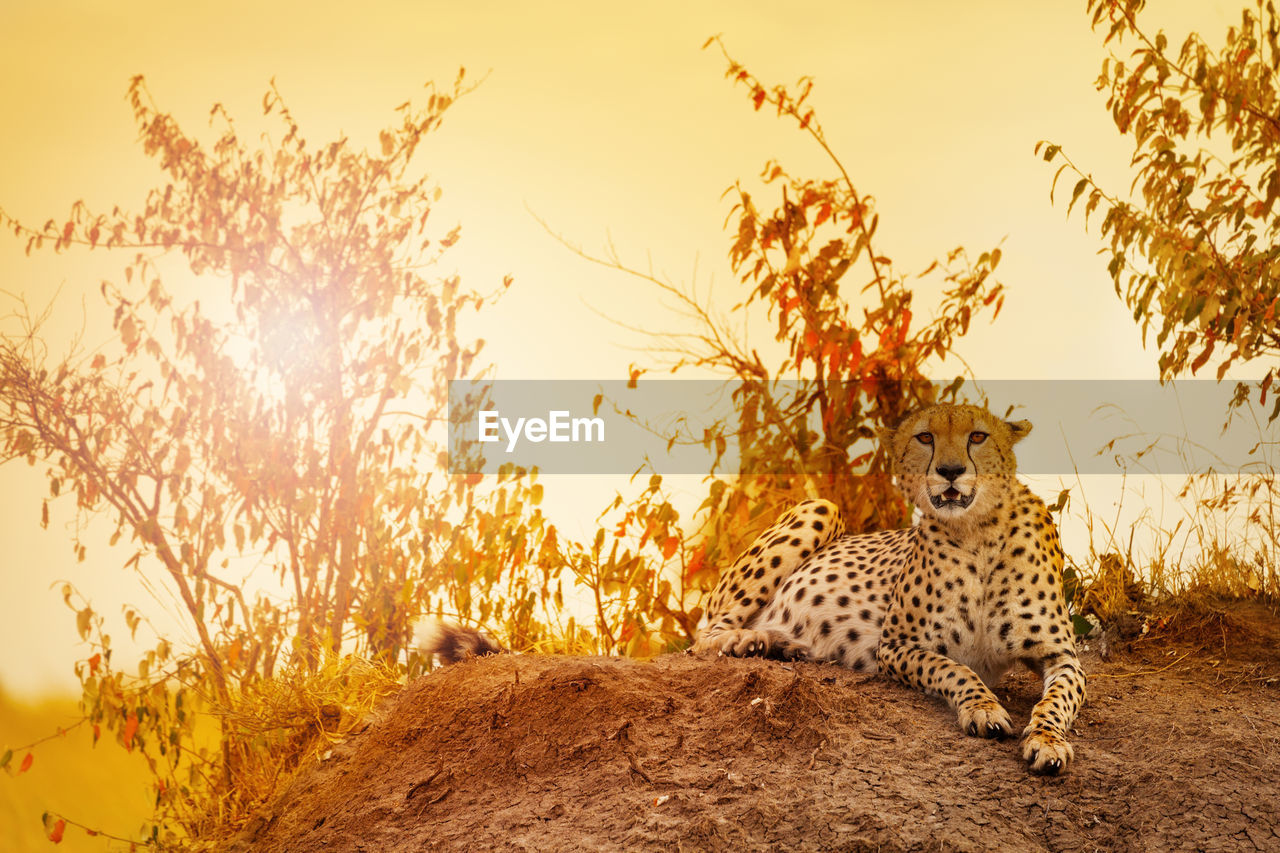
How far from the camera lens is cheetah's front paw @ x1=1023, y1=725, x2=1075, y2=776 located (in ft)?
8.08

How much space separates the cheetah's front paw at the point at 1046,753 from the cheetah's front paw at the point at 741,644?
3.36ft

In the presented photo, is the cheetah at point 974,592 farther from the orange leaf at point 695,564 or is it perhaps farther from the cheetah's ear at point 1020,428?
the orange leaf at point 695,564

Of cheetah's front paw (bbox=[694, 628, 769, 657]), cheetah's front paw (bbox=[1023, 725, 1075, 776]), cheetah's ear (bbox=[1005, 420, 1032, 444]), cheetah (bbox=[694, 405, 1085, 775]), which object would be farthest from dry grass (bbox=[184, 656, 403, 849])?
cheetah's ear (bbox=[1005, 420, 1032, 444])

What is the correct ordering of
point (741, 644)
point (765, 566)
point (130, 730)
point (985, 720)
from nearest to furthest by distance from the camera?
point (985, 720) < point (741, 644) < point (765, 566) < point (130, 730)

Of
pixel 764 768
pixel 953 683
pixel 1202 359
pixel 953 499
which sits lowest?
pixel 764 768

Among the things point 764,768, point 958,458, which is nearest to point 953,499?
point 958,458

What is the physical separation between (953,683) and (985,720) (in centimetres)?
20

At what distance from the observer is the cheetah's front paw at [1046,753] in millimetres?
2463

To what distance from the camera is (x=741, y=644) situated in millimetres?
3412

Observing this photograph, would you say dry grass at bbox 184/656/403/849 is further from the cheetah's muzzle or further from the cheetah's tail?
the cheetah's muzzle

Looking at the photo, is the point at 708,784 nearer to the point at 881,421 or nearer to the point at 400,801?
the point at 400,801

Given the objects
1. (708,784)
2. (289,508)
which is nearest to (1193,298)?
(708,784)

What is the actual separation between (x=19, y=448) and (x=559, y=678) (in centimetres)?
249

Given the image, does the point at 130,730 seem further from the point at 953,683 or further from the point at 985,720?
the point at 985,720
